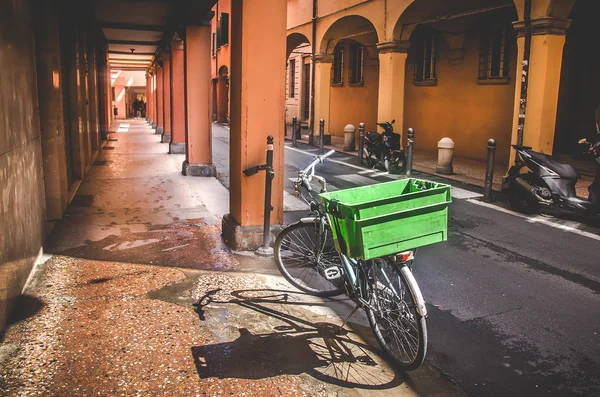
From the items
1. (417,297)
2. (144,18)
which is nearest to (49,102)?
(417,297)

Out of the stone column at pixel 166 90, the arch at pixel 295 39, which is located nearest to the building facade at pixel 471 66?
the arch at pixel 295 39

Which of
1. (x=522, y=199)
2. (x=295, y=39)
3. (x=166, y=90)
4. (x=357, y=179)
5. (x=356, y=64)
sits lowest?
(x=357, y=179)

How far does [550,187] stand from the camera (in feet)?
26.5

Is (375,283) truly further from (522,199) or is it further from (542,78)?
(542,78)

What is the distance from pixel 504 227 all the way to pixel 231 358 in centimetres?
527

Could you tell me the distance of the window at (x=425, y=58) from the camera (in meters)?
16.8

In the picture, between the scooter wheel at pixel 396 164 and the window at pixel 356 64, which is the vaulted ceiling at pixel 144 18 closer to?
the scooter wheel at pixel 396 164

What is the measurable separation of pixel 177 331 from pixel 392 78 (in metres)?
12.2

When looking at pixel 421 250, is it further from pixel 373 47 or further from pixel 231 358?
pixel 373 47

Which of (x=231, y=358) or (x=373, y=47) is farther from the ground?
(x=373, y=47)

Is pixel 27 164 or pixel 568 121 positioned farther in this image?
pixel 568 121

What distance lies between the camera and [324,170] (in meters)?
12.7

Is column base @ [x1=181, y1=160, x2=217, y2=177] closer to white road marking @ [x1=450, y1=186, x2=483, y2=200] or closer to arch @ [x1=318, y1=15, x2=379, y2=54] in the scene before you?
white road marking @ [x1=450, y1=186, x2=483, y2=200]

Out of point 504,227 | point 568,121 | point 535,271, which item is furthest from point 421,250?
point 568,121
